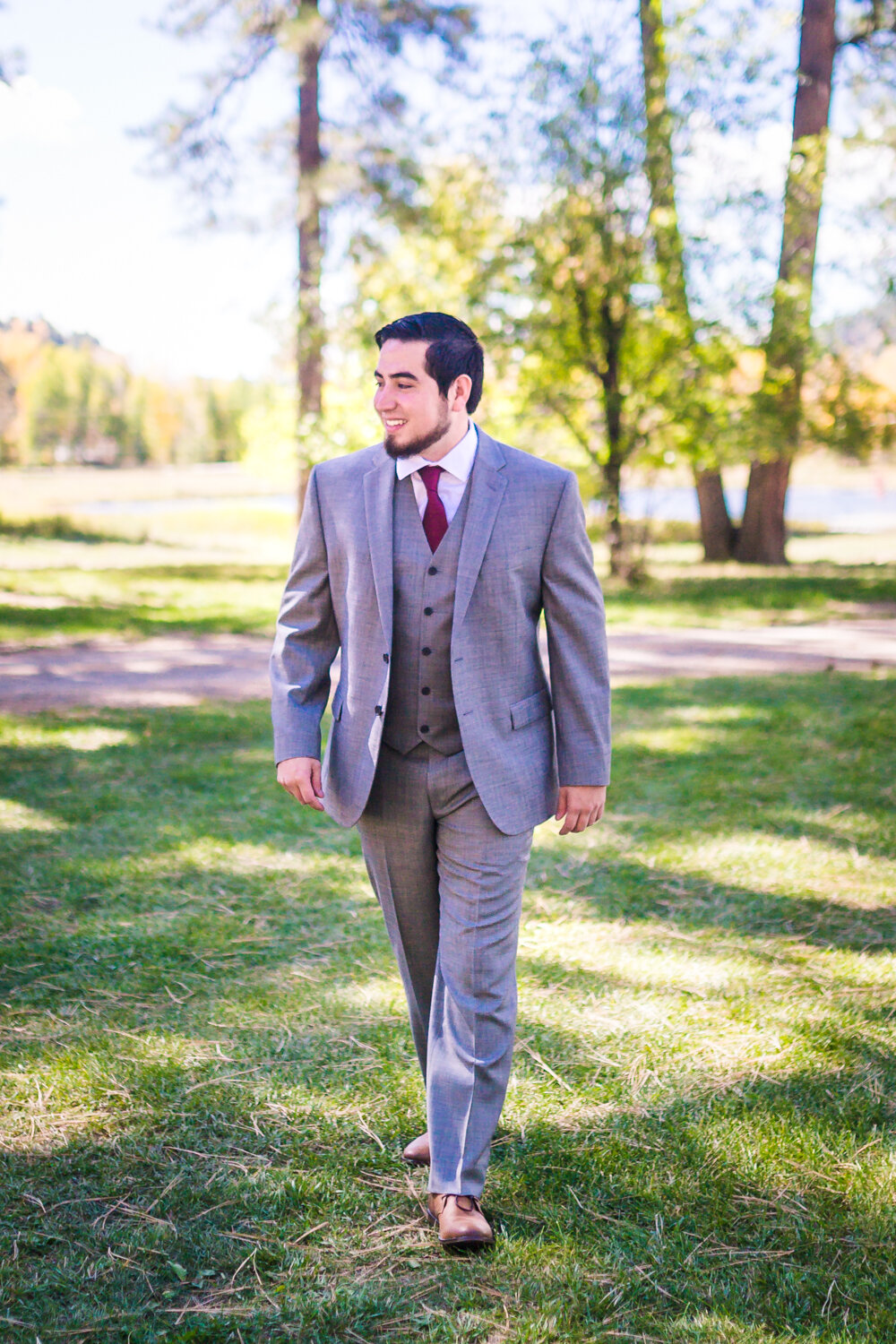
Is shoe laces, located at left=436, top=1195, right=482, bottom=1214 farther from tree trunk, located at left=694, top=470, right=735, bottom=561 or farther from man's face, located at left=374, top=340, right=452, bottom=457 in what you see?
tree trunk, located at left=694, top=470, right=735, bottom=561

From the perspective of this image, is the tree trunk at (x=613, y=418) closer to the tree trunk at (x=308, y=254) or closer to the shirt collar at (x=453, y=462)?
the tree trunk at (x=308, y=254)

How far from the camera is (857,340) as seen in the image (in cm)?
1731

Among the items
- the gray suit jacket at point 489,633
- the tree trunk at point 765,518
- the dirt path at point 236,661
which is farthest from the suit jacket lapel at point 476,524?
the tree trunk at point 765,518

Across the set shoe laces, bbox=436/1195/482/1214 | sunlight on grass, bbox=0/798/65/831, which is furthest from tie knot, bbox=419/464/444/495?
sunlight on grass, bbox=0/798/65/831

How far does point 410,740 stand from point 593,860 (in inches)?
115

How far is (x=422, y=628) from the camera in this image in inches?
108

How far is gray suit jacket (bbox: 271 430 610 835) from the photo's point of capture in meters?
2.69

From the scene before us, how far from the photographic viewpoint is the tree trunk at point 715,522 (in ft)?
66.3

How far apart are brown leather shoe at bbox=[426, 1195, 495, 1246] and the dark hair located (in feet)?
6.15

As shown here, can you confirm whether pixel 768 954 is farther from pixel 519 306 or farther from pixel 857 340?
pixel 857 340

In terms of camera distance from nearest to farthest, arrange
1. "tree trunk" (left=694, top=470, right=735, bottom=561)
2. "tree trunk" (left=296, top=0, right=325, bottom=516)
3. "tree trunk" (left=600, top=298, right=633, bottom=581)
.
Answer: "tree trunk" (left=600, top=298, right=633, bottom=581) → "tree trunk" (left=296, top=0, right=325, bottom=516) → "tree trunk" (left=694, top=470, right=735, bottom=561)

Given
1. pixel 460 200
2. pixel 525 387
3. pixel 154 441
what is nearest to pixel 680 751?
pixel 525 387

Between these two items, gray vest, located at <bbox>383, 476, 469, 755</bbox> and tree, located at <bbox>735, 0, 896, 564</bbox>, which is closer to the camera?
gray vest, located at <bbox>383, 476, 469, 755</bbox>

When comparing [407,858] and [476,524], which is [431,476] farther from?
[407,858]
